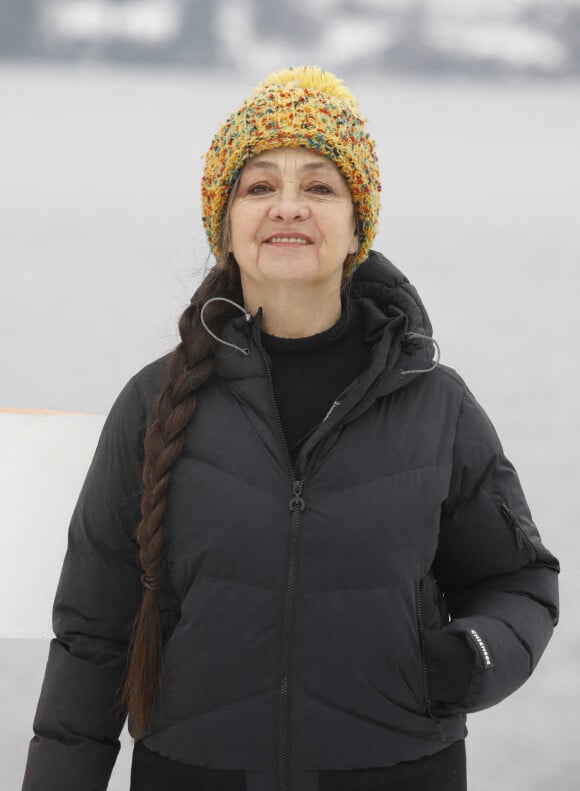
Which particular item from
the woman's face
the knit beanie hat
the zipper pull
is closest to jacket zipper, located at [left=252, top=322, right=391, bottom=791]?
the zipper pull

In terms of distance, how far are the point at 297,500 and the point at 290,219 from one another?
320mm

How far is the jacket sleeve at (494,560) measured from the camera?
1.37 meters

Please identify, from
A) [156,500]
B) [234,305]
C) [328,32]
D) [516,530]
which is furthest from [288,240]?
[328,32]

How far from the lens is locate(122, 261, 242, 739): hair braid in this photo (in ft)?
4.39

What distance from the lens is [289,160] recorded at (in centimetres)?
139

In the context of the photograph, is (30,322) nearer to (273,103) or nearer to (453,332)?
(453,332)

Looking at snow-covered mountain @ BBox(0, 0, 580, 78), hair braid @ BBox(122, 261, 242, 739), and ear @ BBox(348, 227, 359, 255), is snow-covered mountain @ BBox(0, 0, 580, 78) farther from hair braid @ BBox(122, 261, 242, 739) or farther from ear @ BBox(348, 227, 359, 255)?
hair braid @ BBox(122, 261, 242, 739)

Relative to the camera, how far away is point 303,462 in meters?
1.32

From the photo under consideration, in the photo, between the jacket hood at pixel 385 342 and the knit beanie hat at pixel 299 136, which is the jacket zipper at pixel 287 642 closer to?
the jacket hood at pixel 385 342

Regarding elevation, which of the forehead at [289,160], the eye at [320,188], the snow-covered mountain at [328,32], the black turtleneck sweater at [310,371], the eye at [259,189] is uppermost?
the snow-covered mountain at [328,32]

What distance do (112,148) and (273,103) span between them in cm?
809

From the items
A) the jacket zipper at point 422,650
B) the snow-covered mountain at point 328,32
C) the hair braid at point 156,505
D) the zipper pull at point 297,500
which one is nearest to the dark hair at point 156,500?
the hair braid at point 156,505

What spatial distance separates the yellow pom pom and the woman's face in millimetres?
102

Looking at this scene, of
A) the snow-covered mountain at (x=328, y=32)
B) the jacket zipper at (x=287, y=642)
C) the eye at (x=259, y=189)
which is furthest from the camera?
the snow-covered mountain at (x=328, y=32)
